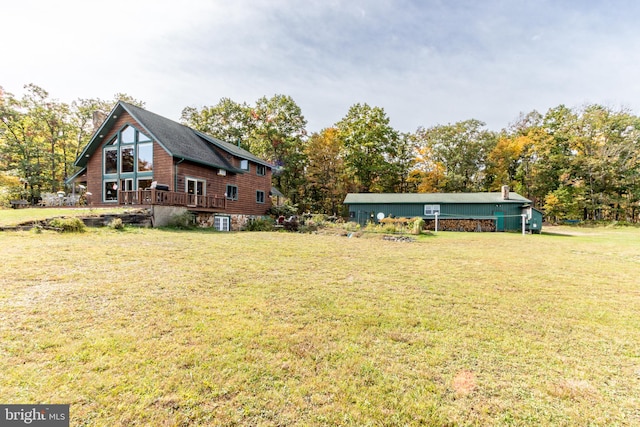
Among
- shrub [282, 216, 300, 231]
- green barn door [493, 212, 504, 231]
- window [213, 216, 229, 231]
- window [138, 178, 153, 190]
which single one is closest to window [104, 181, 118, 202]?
window [138, 178, 153, 190]

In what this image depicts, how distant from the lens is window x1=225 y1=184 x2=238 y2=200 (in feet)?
64.4

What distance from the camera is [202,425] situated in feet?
6.10

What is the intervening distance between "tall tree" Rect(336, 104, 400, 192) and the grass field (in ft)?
94.8

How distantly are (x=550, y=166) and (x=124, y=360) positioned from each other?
144ft

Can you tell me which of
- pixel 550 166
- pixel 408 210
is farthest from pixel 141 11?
pixel 550 166

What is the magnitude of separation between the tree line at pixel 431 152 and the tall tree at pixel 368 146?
0.43 ft

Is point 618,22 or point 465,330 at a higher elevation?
point 618,22

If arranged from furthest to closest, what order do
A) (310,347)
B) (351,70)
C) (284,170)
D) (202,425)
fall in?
(284,170) → (351,70) → (310,347) → (202,425)

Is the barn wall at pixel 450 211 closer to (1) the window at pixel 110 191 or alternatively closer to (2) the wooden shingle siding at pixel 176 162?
(2) the wooden shingle siding at pixel 176 162

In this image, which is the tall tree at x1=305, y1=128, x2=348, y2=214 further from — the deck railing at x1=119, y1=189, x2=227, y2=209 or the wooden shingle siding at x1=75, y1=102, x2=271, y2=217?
the deck railing at x1=119, y1=189, x2=227, y2=209

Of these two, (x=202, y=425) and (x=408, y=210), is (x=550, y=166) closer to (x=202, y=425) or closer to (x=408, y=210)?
(x=408, y=210)

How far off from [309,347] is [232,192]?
18501 mm

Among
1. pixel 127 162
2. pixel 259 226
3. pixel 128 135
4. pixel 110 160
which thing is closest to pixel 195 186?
pixel 127 162

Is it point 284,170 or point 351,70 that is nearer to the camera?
point 351,70
